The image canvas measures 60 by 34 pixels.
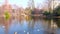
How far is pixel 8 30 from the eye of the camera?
1.95 m

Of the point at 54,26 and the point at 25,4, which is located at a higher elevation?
the point at 25,4

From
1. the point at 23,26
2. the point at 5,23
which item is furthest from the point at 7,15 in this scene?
the point at 23,26

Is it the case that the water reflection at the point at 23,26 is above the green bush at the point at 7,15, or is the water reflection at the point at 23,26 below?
below

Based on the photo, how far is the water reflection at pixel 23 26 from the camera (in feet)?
6.36

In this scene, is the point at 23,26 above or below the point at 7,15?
below

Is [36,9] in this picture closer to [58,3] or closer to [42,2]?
[42,2]

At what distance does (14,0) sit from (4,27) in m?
0.41

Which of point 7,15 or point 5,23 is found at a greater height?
point 7,15

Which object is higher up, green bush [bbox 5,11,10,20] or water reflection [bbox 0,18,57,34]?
green bush [bbox 5,11,10,20]

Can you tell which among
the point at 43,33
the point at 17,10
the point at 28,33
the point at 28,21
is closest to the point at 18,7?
the point at 17,10

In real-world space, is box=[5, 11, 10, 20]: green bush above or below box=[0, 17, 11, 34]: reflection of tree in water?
above

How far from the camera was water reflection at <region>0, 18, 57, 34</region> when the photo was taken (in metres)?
1.94

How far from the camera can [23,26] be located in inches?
76.9

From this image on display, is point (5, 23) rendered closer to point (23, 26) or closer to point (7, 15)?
point (7, 15)
